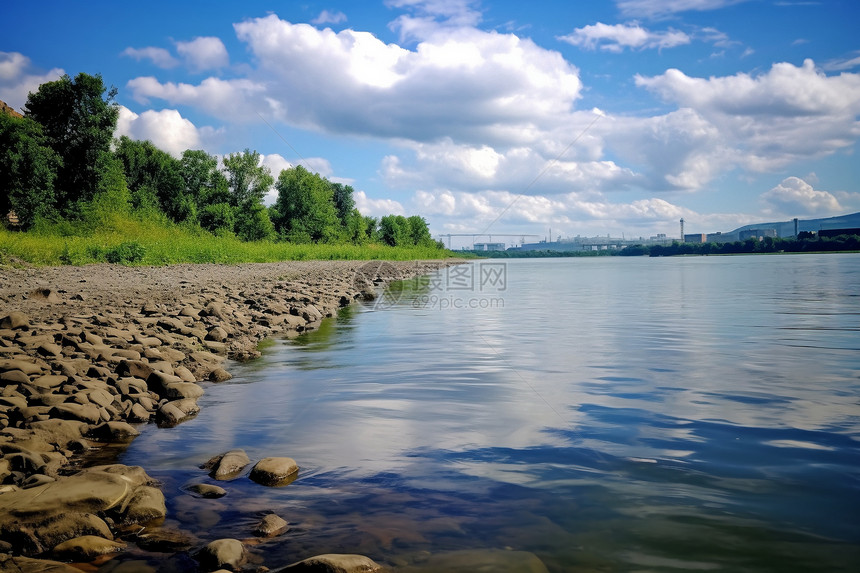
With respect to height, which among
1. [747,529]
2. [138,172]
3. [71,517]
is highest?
[138,172]

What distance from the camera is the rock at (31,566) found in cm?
326

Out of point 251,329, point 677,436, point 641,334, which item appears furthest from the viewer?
point 641,334

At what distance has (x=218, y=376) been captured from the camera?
344 inches

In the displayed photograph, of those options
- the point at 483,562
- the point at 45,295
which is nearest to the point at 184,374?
the point at 483,562

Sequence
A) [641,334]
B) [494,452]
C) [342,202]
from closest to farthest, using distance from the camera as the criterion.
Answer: [494,452] < [641,334] < [342,202]

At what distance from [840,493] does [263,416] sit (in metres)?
5.47

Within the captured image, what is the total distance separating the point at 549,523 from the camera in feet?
13.1

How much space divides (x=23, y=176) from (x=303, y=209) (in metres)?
43.8

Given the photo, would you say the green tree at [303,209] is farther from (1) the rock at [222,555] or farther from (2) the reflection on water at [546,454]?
(1) the rock at [222,555]

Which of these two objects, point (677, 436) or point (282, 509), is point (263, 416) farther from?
point (677, 436)

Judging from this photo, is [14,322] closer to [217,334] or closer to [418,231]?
[217,334]

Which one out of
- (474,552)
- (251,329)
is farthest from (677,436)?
(251,329)

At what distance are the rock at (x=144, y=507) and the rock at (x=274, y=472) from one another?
76 centimetres

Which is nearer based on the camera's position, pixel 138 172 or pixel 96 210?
pixel 96 210
